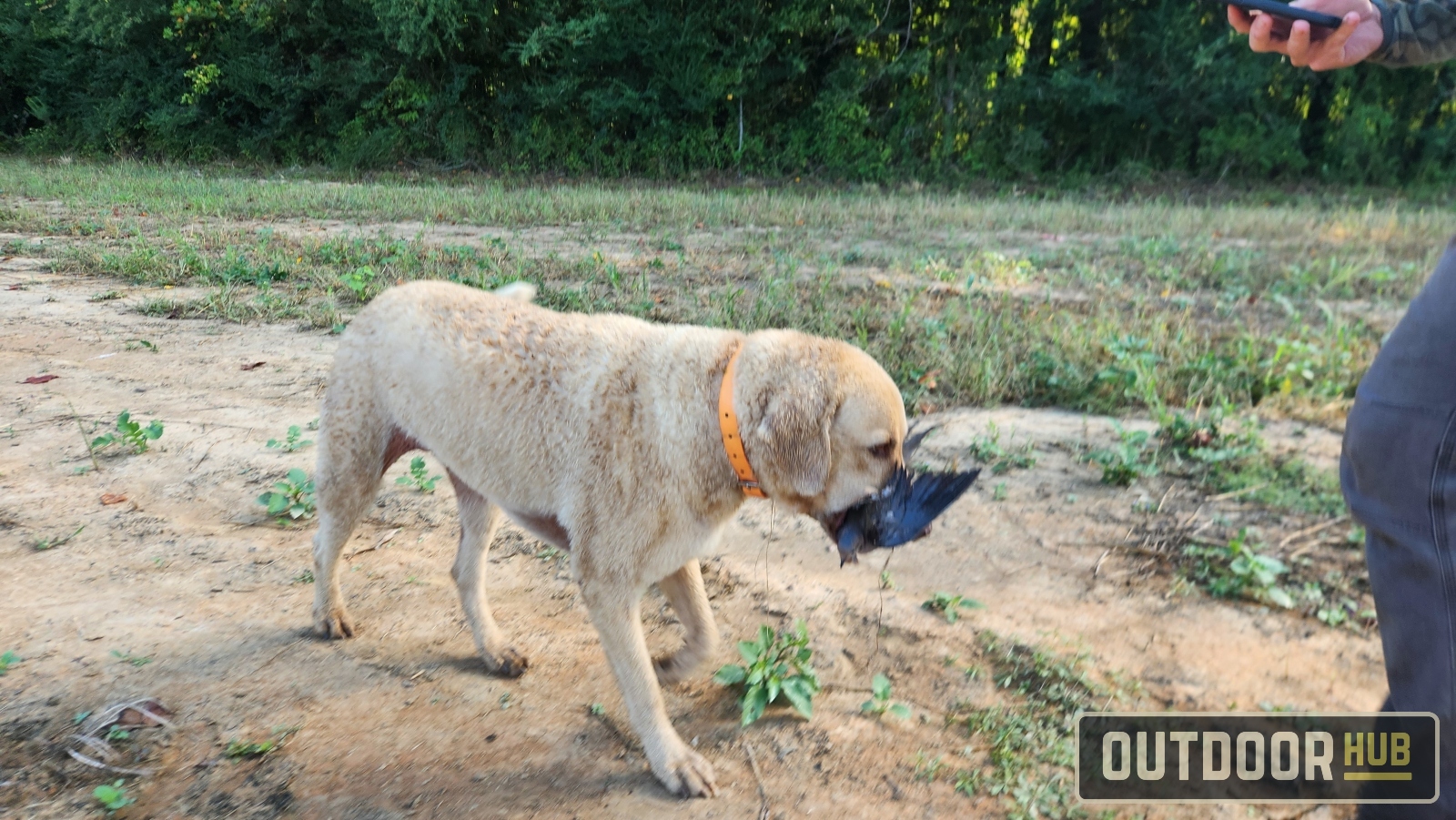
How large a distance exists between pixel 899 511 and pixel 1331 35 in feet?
5.89

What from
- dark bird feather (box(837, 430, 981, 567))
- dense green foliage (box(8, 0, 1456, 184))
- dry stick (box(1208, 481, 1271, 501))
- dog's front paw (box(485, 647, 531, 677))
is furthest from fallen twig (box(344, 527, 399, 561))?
dense green foliage (box(8, 0, 1456, 184))

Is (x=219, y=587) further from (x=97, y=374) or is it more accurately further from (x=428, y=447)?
(x=97, y=374)

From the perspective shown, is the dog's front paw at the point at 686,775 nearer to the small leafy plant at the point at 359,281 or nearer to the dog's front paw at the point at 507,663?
the dog's front paw at the point at 507,663

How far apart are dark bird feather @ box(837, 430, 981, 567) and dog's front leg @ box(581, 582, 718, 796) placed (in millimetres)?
680

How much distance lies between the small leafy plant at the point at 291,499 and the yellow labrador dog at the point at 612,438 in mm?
807

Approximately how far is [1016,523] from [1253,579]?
0.94m

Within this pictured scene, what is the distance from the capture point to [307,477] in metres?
4.03

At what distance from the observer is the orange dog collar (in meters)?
2.48

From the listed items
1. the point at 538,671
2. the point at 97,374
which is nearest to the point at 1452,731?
the point at 538,671

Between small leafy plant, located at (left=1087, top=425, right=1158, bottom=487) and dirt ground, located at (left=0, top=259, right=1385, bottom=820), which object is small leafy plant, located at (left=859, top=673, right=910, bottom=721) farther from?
small leafy plant, located at (left=1087, top=425, right=1158, bottom=487)

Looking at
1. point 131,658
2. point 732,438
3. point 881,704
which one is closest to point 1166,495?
point 881,704

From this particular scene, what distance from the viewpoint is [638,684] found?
2613 millimetres

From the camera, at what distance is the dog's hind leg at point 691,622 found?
2965 millimetres

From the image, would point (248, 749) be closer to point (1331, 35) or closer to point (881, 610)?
point (881, 610)
